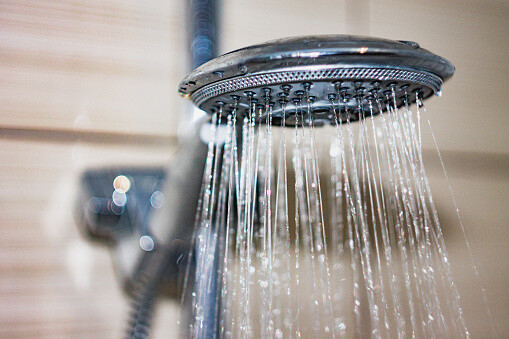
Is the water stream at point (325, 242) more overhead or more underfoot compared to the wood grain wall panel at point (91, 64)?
more underfoot

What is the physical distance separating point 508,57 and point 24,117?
1.92 feet

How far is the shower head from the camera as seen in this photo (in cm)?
22

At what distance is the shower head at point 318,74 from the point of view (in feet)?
0.73

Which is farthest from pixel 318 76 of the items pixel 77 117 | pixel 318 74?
pixel 77 117

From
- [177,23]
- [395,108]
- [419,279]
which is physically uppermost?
[177,23]

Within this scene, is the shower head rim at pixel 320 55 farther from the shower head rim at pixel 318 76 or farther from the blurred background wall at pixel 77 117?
the blurred background wall at pixel 77 117

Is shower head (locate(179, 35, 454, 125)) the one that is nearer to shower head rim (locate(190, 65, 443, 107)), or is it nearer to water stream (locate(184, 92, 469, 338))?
shower head rim (locate(190, 65, 443, 107))

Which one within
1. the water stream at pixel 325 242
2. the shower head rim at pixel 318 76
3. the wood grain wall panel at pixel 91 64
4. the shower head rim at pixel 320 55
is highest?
the wood grain wall panel at pixel 91 64

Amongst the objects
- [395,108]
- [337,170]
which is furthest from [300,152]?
[395,108]

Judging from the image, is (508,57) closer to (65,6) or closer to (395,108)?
(395,108)

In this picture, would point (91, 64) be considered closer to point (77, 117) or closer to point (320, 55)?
point (77, 117)

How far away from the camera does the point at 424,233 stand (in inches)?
19.2

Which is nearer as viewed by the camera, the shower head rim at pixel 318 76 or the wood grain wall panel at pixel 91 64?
the shower head rim at pixel 318 76

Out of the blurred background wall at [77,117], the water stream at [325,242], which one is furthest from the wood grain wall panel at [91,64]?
the water stream at [325,242]
